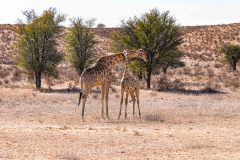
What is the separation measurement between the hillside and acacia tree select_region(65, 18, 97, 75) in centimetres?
538

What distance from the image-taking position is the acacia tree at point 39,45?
34594 millimetres

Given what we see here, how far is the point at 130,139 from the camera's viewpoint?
16734 mm

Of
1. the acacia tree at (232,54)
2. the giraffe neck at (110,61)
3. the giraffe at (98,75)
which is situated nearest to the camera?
the giraffe at (98,75)

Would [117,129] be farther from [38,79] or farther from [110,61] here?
[38,79]

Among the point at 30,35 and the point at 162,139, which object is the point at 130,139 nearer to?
the point at 162,139

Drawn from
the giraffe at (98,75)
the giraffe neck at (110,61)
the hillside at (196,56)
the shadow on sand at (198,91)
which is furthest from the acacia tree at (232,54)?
the giraffe neck at (110,61)

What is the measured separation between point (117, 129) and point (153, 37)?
1817 cm

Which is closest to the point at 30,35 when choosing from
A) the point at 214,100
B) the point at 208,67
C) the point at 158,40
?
the point at 158,40

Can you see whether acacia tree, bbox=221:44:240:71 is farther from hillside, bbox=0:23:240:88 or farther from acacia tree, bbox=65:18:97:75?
acacia tree, bbox=65:18:97:75

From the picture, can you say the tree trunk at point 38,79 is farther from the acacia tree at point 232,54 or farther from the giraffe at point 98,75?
the acacia tree at point 232,54

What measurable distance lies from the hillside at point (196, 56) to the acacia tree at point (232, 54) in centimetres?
109

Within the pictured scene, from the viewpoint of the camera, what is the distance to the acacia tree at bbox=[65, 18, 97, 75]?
121 feet

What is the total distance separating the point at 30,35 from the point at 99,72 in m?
14.2

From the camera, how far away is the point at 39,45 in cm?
3481
